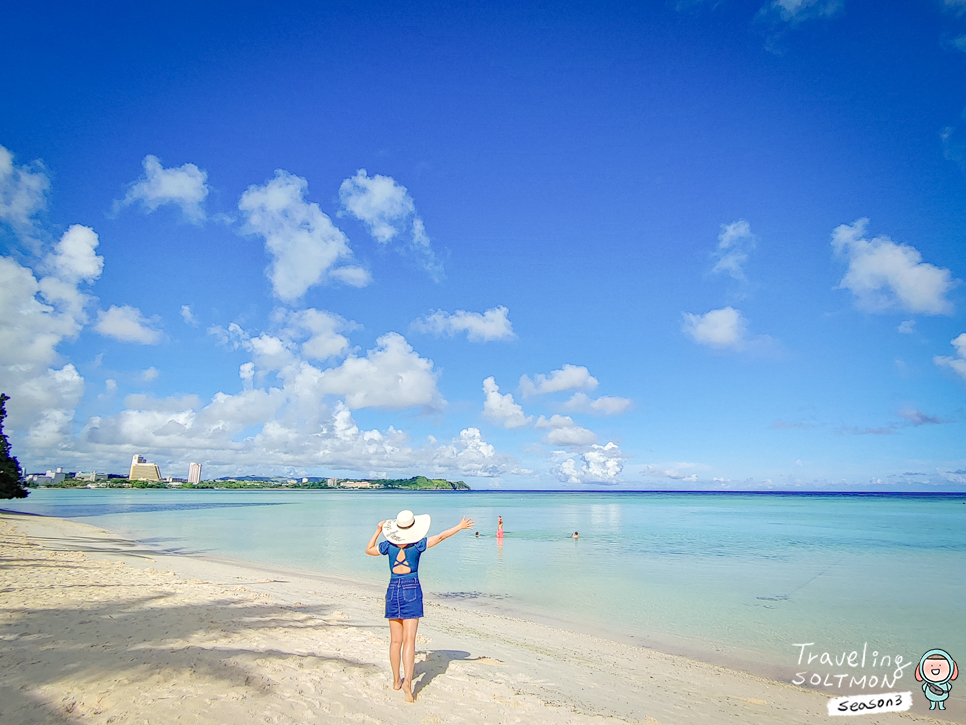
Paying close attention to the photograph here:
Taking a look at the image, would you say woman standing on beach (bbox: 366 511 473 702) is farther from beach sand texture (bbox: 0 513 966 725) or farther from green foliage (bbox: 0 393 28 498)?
green foliage (bbox: 0 393 28 498)

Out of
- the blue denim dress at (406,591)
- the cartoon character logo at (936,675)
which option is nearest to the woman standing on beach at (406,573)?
the blue denim dress at (406,591)

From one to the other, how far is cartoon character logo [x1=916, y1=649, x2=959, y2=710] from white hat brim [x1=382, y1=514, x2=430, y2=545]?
10.1 metres

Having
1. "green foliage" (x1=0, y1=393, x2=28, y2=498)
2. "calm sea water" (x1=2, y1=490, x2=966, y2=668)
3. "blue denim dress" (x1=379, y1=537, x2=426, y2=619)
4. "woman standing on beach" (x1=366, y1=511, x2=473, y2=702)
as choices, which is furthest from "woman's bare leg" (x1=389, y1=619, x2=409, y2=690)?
"green foliage" (x1=0, y1=393, x2=28, y2=498)

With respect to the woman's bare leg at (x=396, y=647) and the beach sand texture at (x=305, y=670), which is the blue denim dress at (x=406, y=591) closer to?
the woman's bare leg at (x=396, y=647)

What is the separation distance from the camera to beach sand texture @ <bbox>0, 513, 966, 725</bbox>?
6688 millimetres

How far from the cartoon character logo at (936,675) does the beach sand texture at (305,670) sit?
37 centimetres

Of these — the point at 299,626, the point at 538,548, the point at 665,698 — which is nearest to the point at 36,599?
the point at 299,626

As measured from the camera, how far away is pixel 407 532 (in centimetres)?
710

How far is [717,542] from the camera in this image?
3928cm

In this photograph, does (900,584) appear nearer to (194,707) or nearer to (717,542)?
(717,542)

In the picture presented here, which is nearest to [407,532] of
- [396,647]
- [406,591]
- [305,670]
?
[406,591]

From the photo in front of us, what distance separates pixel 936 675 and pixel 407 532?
12.5 meters

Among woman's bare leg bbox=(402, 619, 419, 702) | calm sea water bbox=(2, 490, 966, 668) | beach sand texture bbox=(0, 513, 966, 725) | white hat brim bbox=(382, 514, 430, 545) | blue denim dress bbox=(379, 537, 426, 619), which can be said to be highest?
white hat brim bbox=(382, 514, 430, 545)

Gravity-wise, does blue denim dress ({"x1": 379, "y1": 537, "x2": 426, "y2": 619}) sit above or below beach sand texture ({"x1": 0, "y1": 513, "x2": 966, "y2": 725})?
above
